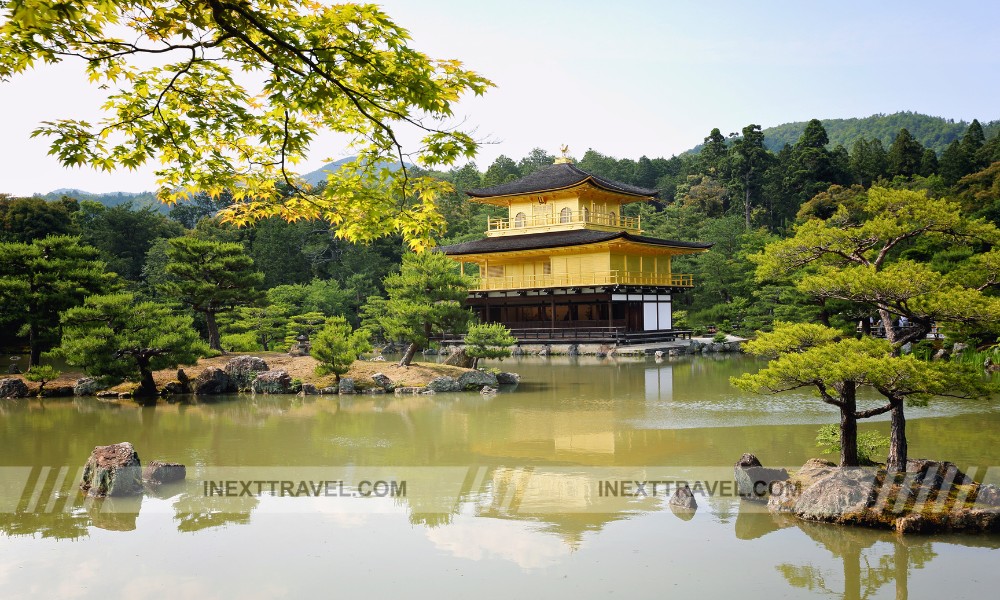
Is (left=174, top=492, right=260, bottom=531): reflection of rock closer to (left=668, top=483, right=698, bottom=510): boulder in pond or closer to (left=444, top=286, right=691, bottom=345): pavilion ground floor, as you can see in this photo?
(left=668, top=483, right=698, bottom=510): boulder in pond

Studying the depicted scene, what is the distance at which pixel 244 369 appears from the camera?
17.2m

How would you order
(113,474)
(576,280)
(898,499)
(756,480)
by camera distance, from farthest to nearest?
(576,280) < (113,474) < (756,480) < (898,499)

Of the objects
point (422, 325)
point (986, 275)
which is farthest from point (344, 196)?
point (422, 325)

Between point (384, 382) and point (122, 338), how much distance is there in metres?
5.52

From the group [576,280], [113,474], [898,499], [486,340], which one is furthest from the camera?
[576,280]

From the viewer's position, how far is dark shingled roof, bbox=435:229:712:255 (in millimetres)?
28189

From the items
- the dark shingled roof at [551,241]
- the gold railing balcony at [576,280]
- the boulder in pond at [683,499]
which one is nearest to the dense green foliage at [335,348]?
the boulder in pond at [683,499]

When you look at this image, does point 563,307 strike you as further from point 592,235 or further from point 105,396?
point 105,396

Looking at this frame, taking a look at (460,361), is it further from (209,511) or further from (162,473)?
(209,511)

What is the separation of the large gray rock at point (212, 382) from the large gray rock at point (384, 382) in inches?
141

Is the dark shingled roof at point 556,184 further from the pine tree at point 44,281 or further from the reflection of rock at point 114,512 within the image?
the reflection of rock at point 114,512

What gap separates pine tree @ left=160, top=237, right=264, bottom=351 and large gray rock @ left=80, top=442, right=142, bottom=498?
12.3 metres

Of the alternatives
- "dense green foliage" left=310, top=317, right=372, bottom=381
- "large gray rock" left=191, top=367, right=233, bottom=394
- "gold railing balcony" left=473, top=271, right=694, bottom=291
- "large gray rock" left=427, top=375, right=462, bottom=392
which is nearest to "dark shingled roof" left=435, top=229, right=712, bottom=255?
"gold railing balcony" left=473, top=271, right=694, bottom=291

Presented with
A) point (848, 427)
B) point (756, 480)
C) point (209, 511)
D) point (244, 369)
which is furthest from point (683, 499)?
point (244, 369)
